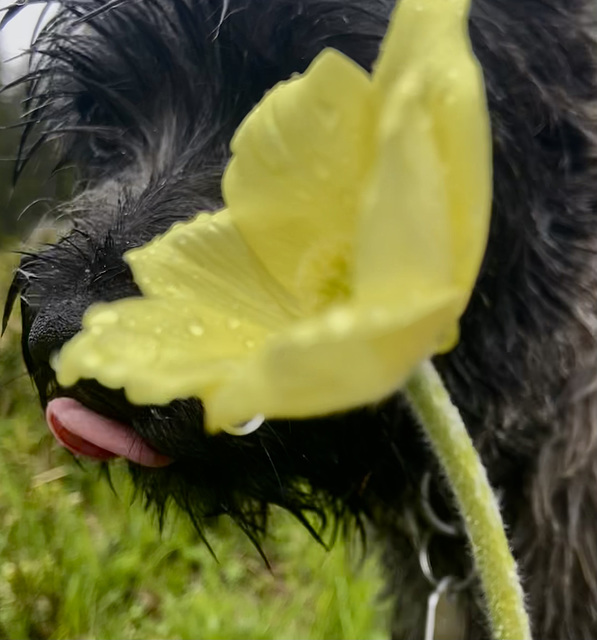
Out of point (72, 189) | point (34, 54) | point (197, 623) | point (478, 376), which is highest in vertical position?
point (34, 54)

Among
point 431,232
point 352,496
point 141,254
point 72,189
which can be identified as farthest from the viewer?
point 72,189

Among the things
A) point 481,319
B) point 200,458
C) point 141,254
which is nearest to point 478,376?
point 481,319

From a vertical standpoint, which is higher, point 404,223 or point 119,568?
Result: point 404,223

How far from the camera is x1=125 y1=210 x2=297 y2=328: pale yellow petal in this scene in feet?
1.04

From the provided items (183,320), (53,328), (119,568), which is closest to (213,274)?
(183,320)

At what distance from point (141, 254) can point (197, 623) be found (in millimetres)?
1733

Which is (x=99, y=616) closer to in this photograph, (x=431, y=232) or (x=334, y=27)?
(x=334, y=27)

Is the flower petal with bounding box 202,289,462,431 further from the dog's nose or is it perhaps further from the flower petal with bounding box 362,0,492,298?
the dog's nose

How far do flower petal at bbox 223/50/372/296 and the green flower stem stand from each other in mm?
64

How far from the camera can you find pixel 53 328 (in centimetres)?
80

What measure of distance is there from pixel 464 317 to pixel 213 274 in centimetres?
64

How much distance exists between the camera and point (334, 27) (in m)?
0.90

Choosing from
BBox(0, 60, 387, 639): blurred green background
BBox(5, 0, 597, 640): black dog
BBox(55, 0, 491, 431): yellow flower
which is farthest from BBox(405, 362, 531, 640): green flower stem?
BBox(0, 60, 387, 639): blurred green background

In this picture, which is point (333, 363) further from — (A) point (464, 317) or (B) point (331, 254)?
(A) point (464, 317)
